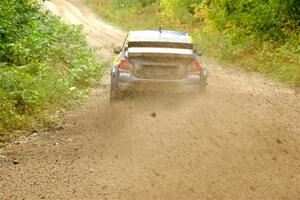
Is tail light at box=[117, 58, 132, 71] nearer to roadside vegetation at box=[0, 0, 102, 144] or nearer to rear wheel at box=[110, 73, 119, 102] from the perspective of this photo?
rear wheel at box=[110, 73, 119, 102]

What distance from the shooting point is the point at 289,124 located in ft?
33.3

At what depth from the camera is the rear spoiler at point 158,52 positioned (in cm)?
1079

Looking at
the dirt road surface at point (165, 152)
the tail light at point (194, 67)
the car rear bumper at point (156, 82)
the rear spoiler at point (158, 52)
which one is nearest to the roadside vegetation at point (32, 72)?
the dirt road surface at point (165, 152)

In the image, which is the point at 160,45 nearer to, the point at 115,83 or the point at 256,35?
the point at 115,83

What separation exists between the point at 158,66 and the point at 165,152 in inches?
124

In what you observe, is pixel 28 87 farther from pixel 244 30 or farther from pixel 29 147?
pixel 244 30

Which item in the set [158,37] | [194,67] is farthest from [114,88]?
[194,67]

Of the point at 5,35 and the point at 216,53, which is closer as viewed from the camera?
the point at 5,35

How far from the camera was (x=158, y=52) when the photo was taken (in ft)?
35.4

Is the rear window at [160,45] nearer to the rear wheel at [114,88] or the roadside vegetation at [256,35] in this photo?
the rear wheel at [114,88]

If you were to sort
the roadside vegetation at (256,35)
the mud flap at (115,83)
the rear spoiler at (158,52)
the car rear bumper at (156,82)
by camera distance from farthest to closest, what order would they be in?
the roadside vegetation at (256,35) → the mud flap at (115,83) → the car rear bumper at (156,82) → the rear spoiler at (158,52)

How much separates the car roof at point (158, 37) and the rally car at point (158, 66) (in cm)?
2

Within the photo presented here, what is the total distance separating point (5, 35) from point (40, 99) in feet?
13.2

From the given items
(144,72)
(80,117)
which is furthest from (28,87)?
(144,72)
